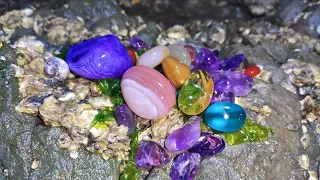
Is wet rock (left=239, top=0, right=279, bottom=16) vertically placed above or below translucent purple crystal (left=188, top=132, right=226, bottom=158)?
below

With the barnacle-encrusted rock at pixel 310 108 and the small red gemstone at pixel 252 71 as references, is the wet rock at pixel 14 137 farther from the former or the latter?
the barnacle-encrusted rock at pixel 310 108

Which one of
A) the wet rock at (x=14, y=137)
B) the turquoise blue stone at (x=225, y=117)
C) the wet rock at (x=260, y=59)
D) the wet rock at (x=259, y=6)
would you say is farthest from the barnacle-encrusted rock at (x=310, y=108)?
the wet rock at (x=14, y=137)

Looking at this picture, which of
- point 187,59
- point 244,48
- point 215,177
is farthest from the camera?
point 244,48

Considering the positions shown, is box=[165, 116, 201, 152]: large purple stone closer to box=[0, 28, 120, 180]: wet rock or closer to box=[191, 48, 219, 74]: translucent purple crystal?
box=[0, 28, 120, 180]: wet rock

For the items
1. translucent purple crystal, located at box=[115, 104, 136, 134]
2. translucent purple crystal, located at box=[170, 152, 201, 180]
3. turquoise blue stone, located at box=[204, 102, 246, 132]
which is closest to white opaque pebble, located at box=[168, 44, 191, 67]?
turquoise blue stone, located at box=[204, 102, 246, 132]

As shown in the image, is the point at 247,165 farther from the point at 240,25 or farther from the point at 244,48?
the point at 240,25

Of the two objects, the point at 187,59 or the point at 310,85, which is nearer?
the point at 187,59

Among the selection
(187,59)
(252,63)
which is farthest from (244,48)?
(187,59)
